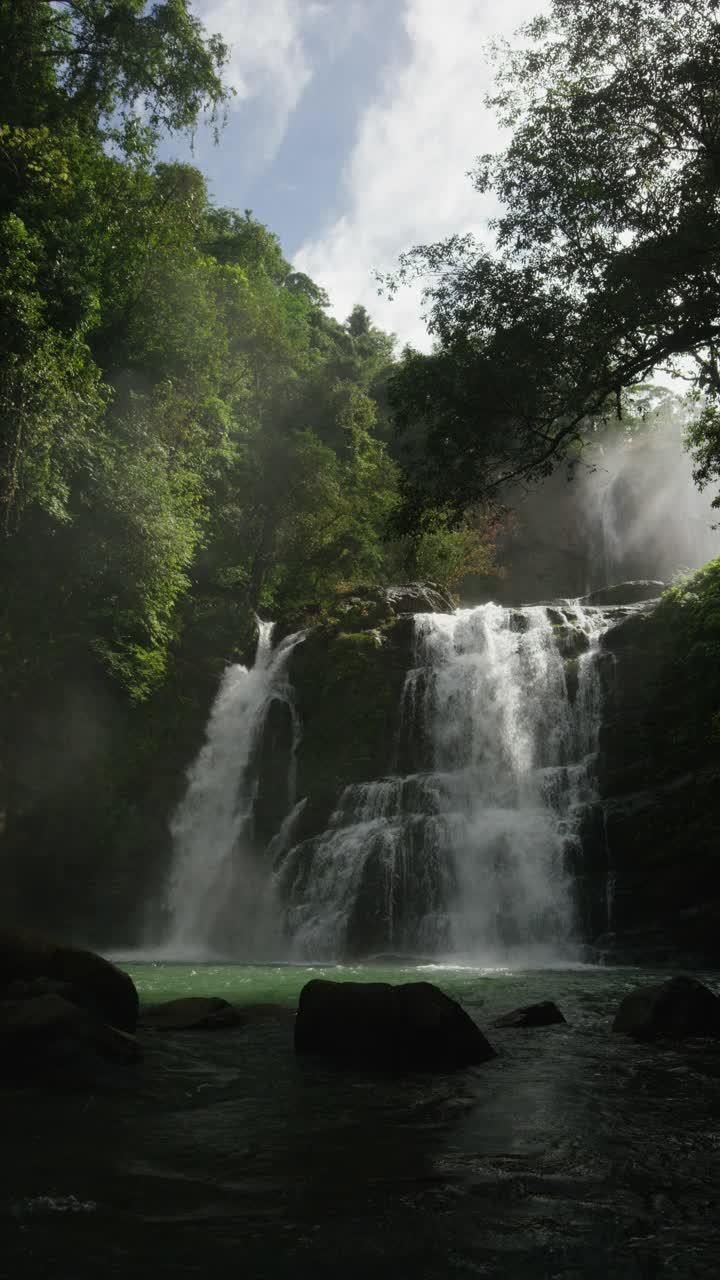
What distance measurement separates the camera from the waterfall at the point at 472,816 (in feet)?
53.4

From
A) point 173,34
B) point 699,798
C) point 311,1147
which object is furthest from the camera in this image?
point 173,34

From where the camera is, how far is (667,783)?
16812 mm

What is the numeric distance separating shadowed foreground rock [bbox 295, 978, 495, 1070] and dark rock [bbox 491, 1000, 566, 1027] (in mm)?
1666

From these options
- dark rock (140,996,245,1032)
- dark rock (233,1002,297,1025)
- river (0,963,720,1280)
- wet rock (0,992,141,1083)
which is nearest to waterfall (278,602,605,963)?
dark rock (233,1002,297,1025)

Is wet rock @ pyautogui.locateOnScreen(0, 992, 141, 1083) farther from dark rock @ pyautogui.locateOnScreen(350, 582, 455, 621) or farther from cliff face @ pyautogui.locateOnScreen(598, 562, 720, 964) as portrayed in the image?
dark rock @ pyautogui.locateOnScreen(350, 582, 455, 621)

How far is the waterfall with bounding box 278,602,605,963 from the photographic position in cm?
1628

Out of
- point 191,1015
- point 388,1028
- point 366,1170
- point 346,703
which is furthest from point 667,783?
point 366,1170

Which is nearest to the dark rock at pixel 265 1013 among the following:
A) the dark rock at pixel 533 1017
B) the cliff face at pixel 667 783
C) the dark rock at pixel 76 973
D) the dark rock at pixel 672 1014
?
the dark rock at pixel 76 973

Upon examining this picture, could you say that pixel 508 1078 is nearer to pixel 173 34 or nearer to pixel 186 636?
pixel 186 636

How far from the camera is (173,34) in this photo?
23797 mm

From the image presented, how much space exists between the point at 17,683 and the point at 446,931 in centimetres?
1325

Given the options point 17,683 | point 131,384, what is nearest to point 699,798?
point 17,683

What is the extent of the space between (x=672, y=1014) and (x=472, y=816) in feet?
32.0

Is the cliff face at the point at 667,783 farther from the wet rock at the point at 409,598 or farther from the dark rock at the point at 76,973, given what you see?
the dark rock at the point at 76,973
